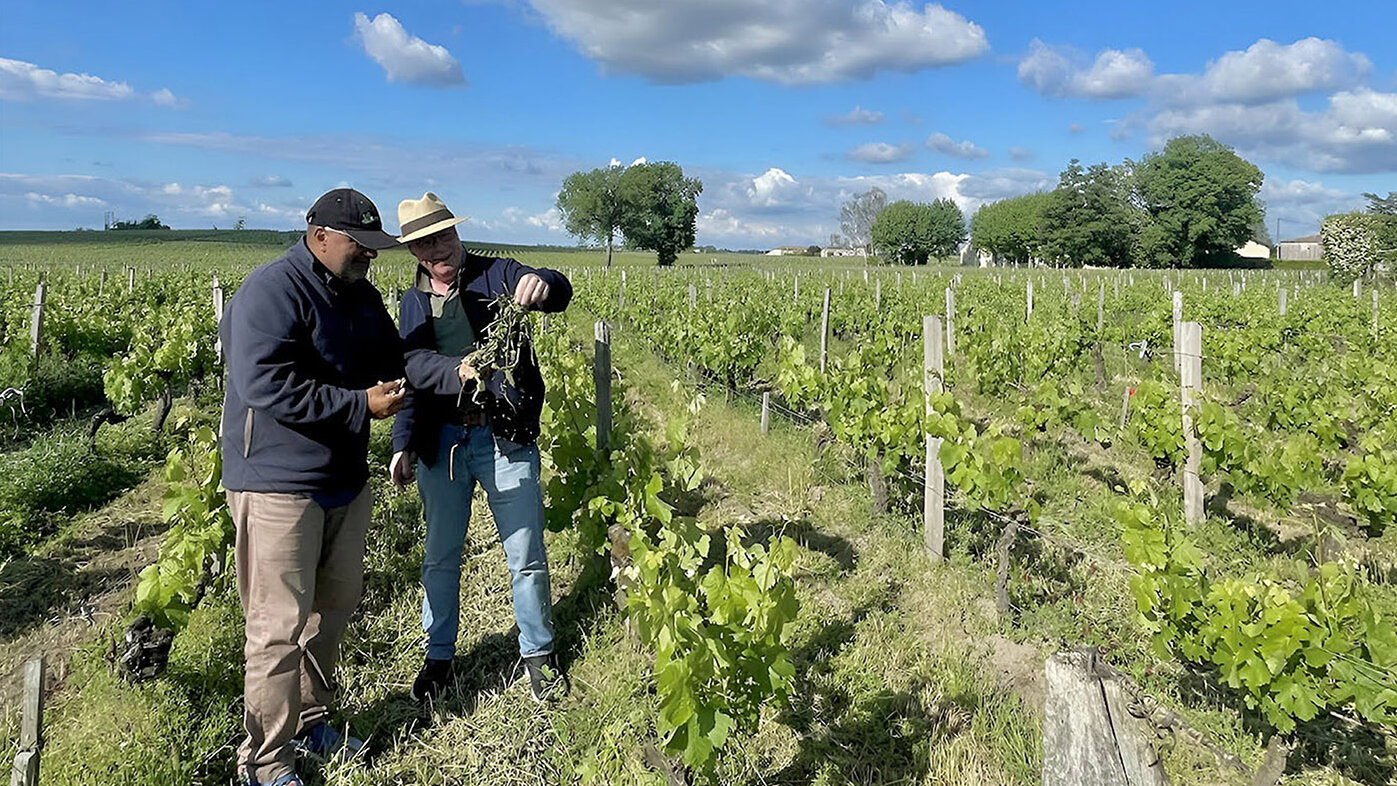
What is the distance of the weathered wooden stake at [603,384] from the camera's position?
4309 mm

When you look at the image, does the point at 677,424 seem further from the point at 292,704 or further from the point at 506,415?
the point at 292,704

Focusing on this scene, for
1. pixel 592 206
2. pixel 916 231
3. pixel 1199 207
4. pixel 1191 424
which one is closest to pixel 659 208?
pixel 592 206

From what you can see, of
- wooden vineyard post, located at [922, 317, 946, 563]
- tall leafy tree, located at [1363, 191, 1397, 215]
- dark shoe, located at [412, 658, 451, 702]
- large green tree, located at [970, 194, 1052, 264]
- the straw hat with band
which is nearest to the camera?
the straw hat with band

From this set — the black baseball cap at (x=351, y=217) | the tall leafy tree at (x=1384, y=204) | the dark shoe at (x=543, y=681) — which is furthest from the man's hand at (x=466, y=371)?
the tall leafy tree at (x=1384, y=204)

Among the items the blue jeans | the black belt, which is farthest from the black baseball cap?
the blue jeans

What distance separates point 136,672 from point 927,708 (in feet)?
10.7

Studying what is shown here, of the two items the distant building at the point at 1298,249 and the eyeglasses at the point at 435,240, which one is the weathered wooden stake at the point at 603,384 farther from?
the distant building at the point at 1298,249

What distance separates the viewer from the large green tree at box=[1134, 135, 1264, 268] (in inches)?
2210

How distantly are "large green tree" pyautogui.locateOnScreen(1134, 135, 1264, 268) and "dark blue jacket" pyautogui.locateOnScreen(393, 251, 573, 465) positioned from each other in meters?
63.4

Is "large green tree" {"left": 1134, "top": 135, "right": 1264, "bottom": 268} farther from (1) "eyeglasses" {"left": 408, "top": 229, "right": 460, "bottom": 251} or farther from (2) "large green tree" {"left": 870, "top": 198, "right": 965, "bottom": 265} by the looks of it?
(1) "eyeglasses" {"left": 408, "top": 229, "right": 460, "bottom": 251}

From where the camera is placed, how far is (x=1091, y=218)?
5859 centimetres

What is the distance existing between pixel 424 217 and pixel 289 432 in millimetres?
1011

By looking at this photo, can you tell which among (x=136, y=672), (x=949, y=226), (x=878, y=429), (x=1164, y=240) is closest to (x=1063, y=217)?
(x=1164, y=240)

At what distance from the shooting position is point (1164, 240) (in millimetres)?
57094
